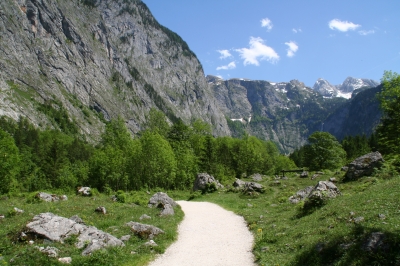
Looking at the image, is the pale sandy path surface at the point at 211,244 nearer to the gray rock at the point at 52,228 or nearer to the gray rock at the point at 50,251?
the gray rock at the point at 50,251

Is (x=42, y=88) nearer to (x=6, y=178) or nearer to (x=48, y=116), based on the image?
(x=48, y=116)

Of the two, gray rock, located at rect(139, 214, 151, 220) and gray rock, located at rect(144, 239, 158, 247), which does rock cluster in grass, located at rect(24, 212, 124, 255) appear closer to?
gray rock, located at rect(144, 239, 158, 247)

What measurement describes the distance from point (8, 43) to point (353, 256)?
228 meters

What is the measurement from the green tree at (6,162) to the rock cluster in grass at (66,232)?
36057 mm

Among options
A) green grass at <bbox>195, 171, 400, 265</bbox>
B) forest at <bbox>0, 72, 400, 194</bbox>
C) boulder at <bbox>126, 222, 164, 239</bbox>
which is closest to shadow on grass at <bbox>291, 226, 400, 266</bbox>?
green grass at <bbox>195, 171, 400, 265</bbox>

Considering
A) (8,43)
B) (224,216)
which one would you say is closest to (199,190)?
(224,216)

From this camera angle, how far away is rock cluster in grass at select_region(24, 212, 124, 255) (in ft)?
48.0

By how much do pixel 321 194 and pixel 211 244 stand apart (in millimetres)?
9955

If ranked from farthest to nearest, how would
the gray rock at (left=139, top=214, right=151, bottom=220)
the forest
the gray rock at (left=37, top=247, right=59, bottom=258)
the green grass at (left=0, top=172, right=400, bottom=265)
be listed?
1. the forest
2. the gray rock at (left=139, top=214, right=151, bottom=220)
3. the gray rock at (left=37, top=247, right=59, bottom=258)
4. the green grass at (left=0, top=172, right=400, bottom=265)

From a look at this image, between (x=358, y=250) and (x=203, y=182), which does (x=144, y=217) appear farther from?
(x=203, y=182)

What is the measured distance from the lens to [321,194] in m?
21.5

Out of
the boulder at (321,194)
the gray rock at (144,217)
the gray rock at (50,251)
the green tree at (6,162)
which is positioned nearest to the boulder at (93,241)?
the gray rock at (50,251)

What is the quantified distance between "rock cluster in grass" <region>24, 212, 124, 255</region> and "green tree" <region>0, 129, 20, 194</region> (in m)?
36.1

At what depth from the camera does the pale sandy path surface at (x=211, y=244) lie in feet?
46.7
